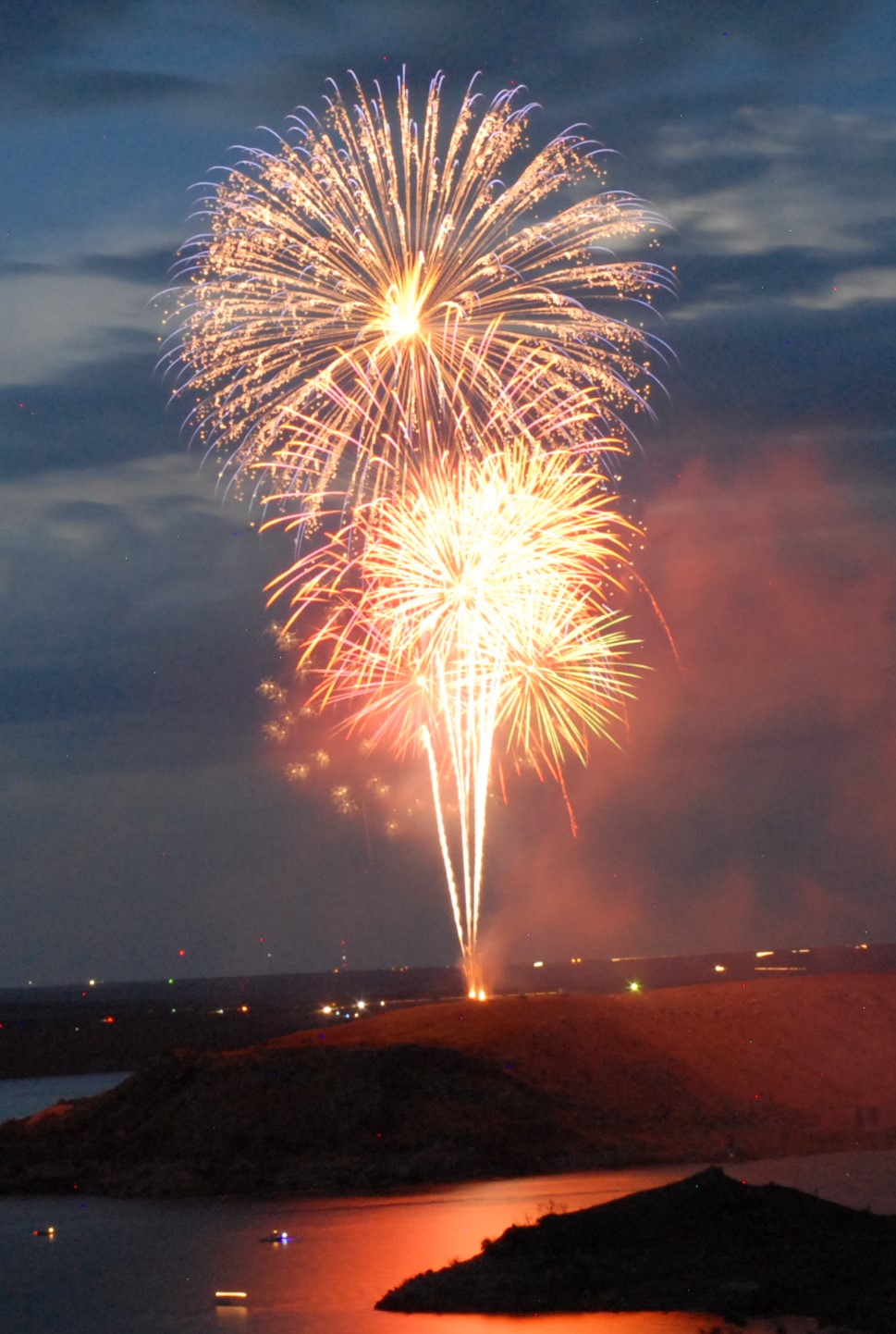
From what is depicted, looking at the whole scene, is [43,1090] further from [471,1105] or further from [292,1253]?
[292,1253]

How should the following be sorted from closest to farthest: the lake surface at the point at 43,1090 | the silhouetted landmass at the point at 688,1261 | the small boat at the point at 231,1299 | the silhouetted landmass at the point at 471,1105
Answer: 1. the silhouetted landmass at the point at 688,1261
2. the small boat at the point at 231,1299
3. the silhouetted landmass at the point at 471,1105
4. the lake surface at the point at 43,1090

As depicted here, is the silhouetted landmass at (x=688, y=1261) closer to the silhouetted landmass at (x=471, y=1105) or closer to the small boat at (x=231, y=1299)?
the small boat at (x=231, y=1299)

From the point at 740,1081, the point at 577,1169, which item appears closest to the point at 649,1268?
the point at 577,1169

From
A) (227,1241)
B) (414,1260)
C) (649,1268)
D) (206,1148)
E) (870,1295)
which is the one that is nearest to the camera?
(870,1295)

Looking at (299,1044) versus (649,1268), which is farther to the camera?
(299,1044)

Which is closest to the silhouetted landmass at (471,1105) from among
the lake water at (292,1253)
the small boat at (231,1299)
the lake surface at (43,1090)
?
the lake water at (292,1253)

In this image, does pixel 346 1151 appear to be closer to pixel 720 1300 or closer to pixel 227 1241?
pixel 227 1241

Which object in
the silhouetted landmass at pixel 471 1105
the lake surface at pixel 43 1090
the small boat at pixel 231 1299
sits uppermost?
the lake surface at pixel 43 1090
